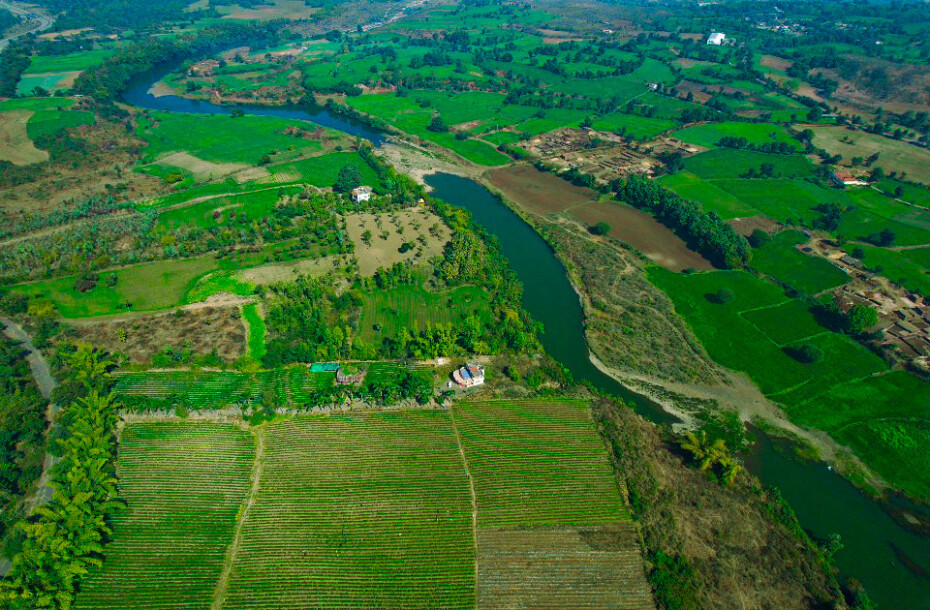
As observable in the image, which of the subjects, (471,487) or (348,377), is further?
(348,377)

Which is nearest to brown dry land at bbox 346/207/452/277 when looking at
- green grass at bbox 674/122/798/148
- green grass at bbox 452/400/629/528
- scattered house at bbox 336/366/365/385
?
scattered house at bbox 336/366/365/385

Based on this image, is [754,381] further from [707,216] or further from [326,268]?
[326,268]

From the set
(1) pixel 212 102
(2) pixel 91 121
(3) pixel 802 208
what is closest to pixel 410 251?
(3) pixel 802 208

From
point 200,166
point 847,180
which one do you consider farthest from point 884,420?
point 200,166

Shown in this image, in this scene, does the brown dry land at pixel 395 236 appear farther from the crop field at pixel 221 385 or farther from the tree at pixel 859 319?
the tree at pixel 859 319

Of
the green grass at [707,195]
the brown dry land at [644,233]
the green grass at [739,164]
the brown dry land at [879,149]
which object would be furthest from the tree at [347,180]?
the brown dry land at [879,149]

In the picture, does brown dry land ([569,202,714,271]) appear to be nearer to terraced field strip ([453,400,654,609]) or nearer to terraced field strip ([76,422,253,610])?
terraced field strip ([453,400,654,609])

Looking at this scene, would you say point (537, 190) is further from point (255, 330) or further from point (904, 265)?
point (255, 330)
